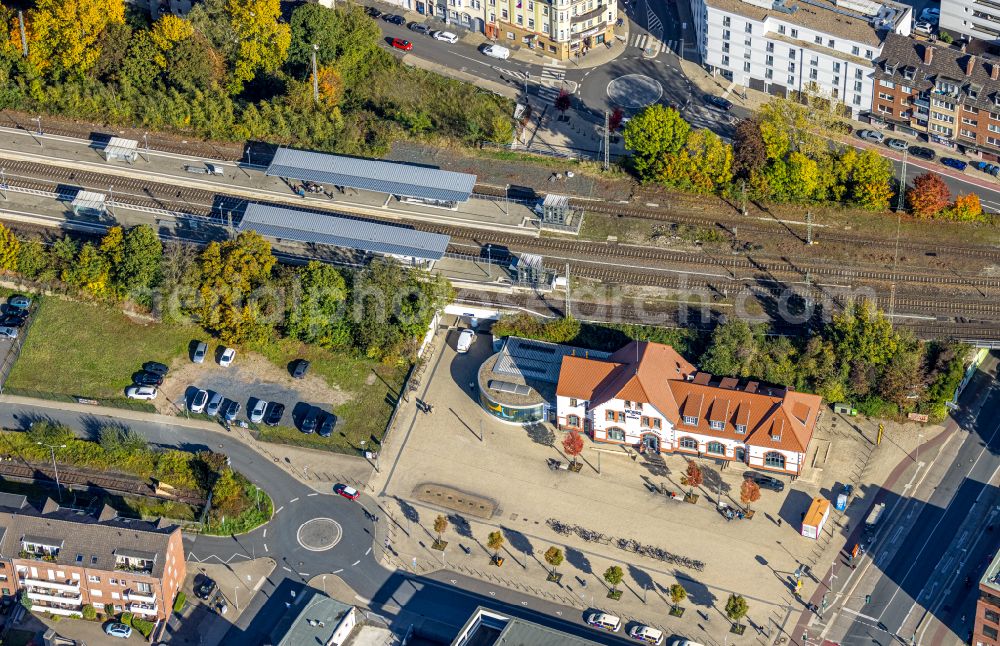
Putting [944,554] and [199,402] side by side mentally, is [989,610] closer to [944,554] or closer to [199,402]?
[944,554]

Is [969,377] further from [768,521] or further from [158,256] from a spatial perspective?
[158,256]

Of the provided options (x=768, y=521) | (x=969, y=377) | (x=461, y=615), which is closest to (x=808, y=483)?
(x=768, y=521)

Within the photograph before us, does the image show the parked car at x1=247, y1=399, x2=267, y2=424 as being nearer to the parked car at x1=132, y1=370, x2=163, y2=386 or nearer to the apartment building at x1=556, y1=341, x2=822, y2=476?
the parked car at x1=132, y1=370, x2=163, y2=386

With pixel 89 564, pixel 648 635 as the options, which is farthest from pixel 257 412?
pixel 648 635

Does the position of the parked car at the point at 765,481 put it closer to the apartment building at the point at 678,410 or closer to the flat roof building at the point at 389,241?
the apartment building at the point at 678,410

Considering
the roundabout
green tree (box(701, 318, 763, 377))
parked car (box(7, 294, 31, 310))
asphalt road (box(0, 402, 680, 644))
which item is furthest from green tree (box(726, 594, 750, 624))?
parked car (box(7, 294, 31, 310))

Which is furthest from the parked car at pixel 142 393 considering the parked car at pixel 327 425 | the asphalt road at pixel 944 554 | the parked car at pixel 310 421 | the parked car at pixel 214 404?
the asphalt road at pixel 944 554
